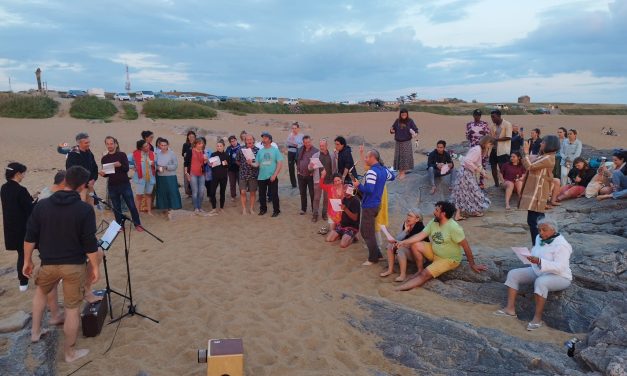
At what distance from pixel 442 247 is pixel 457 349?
1992mm

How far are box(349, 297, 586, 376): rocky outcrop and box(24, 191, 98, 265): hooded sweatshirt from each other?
10.4ft

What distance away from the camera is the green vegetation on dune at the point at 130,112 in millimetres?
31528

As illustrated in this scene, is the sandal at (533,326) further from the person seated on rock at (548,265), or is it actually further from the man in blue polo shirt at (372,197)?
the man in blue polo shirt at (372,197)

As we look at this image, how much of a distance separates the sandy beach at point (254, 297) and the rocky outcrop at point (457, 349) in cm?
21

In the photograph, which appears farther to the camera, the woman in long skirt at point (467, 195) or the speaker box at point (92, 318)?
the woman in long skirt at point (467, 195)

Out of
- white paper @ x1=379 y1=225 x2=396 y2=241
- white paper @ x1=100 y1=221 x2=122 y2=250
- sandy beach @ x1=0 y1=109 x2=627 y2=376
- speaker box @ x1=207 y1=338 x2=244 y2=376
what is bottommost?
sandy beach @ x1=0 y1=109 x2=627 y2=376

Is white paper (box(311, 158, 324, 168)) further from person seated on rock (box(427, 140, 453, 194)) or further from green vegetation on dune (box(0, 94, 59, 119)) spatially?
green vegetation on dune (box(0, 94, 59, 119))

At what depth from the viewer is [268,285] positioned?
6551 millimetres

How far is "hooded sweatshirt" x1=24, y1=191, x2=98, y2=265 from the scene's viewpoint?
14.0 ft

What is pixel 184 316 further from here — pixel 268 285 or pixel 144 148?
pixel 144 148

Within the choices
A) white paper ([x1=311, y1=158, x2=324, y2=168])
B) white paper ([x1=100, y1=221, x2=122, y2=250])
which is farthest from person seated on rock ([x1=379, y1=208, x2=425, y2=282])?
white paper ([x1=100, y1=221, x2=122, y2=250])

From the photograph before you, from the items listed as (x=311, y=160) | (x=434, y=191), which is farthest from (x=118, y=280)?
(x=434, y=191)

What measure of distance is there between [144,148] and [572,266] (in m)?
8.11

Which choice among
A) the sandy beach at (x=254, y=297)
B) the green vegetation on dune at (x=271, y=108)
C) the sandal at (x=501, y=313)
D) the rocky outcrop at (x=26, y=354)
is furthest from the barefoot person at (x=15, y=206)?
the green vegetation on dune at (x=271, y=108)
